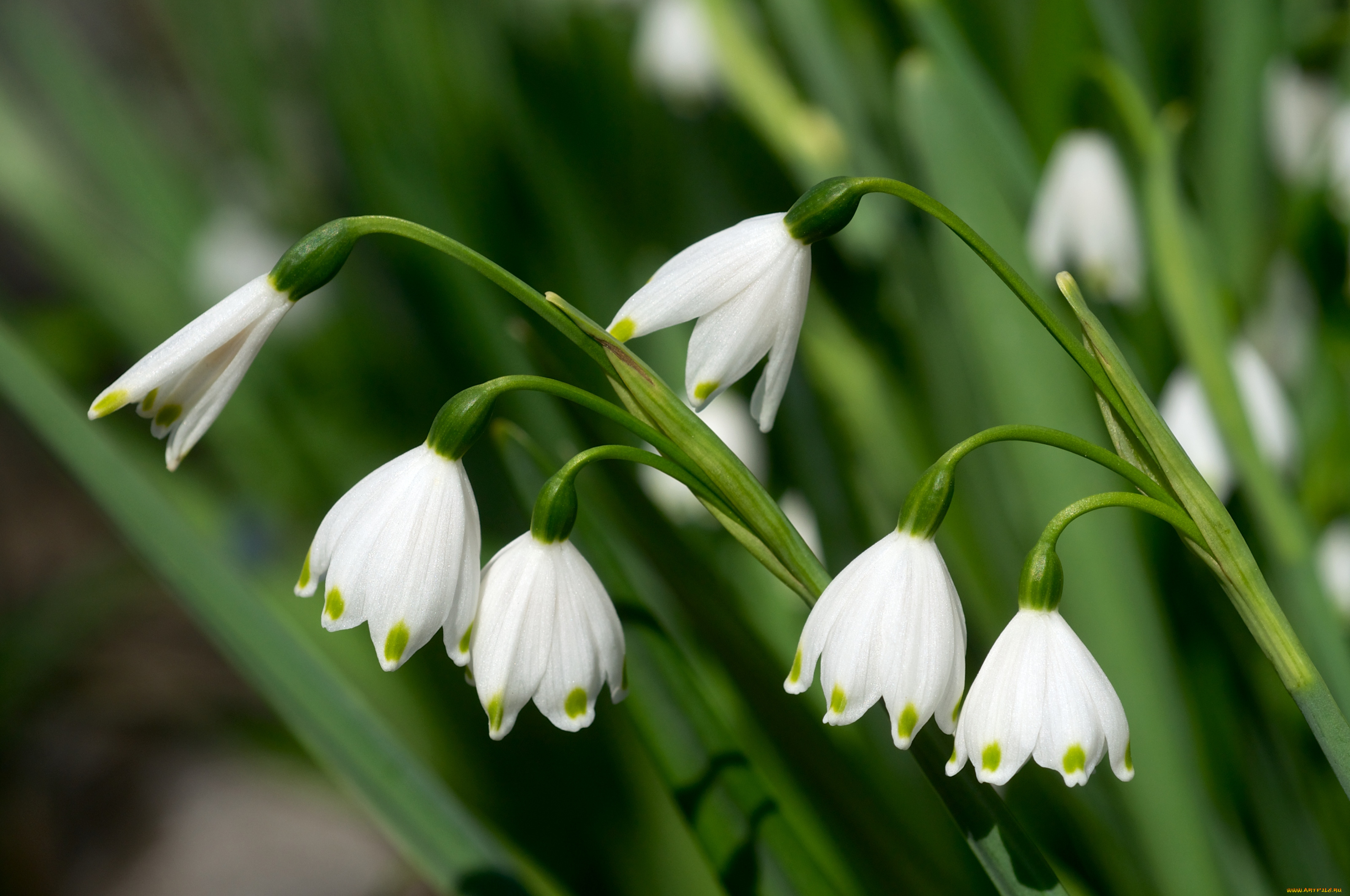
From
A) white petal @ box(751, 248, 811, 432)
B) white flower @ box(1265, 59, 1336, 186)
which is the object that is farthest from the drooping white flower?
white flower @ box(1265, 59, 1336, 186)

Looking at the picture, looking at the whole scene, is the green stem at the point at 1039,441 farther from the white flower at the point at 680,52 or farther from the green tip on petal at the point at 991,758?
the white flower at the point at 680,52

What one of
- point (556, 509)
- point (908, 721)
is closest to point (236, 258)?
point (556, 509)

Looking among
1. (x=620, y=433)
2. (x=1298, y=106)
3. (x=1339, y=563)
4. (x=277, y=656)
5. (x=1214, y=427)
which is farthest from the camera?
(x=620, y=433)

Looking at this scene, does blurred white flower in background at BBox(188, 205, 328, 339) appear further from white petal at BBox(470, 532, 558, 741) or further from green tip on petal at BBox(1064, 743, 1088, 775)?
green tip on petal at BBox(1064, 743, 1088, 775)

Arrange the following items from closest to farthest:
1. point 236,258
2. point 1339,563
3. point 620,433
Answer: point 1339,563 → point 620,433 → point 236,258

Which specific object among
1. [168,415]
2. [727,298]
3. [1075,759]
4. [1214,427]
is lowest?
[1214,427]

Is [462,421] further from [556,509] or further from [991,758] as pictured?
[991,758]

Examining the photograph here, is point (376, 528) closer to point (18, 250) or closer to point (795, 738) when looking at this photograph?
point (795, 738)

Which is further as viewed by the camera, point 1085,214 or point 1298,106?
point 1298,106
